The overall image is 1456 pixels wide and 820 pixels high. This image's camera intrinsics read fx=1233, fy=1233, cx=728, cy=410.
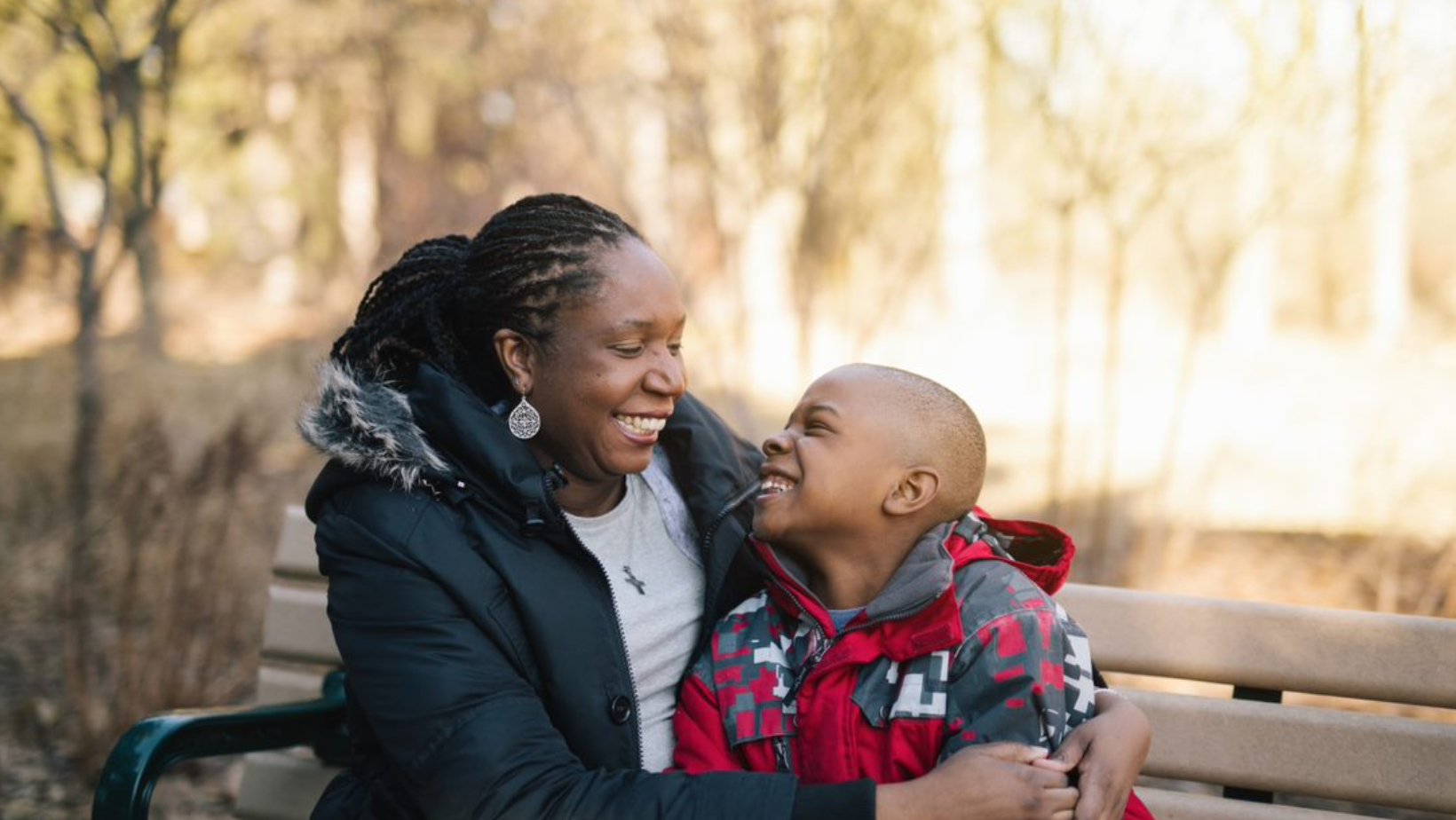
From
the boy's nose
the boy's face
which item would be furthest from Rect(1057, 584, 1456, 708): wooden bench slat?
the boy's nose

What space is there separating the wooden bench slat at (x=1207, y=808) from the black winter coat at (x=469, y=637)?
0.91 m

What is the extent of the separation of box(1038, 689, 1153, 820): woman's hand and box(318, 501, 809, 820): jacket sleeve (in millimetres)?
359

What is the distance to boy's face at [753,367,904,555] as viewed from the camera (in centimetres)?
230

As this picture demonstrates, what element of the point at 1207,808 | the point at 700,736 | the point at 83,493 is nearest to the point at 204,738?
the point at 700,736

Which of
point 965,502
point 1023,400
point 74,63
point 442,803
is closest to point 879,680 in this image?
point 965,502

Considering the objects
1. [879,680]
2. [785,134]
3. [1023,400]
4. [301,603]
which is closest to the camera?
[879,680]

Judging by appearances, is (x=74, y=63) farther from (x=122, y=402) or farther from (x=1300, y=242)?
(x=1300, y=242)

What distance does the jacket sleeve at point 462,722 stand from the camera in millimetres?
1995

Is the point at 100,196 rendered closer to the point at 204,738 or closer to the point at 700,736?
the point at 204,738

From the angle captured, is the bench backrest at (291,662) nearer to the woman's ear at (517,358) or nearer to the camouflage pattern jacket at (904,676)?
the woman's ear at (517,358)

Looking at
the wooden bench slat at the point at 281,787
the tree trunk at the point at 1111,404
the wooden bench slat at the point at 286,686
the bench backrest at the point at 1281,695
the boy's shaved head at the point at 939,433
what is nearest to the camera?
the boy's shaved head at the point at 939,433

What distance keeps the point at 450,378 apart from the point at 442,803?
0.78m

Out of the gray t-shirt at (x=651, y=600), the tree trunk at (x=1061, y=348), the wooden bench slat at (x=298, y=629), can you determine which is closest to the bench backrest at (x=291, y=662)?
the wooden bench slat at (x=298, y=629)

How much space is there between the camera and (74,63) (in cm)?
656
